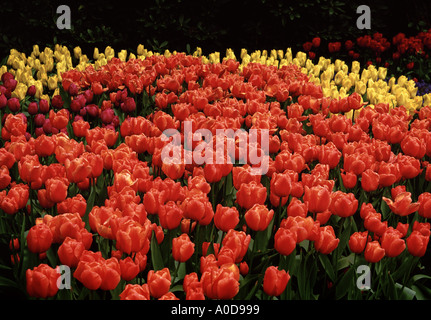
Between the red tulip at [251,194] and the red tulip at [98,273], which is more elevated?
the red tulip at [251,194]

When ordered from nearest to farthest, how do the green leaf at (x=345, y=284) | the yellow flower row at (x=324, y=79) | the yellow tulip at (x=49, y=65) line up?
the green leaf at (x=345, y=284) → the yellow flower row at (x=324, y=79) → the yellow tulip at (x=49, y=65)

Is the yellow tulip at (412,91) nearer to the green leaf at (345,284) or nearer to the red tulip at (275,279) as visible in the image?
the green leaf at (345,284)

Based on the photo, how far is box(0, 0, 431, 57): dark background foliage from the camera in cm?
874

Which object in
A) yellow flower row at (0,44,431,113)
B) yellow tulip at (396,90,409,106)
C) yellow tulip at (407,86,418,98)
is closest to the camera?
yellow tulip at (396,90,409,106)

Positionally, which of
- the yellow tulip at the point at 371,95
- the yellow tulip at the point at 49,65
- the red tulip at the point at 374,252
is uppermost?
the yellow tulip at the point at 49,65

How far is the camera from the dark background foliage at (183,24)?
28.7 ft

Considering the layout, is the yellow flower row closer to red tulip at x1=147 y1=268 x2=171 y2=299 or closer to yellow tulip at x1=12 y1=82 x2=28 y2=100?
yellow tulip at x1=12 y1=82 x2=28 y2=100

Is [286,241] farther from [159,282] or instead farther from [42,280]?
[42,280]

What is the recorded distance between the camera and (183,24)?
8.91 metres

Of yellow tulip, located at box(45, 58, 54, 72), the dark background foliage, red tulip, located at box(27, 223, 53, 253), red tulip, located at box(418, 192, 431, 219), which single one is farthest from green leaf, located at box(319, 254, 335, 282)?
the dark background foliage

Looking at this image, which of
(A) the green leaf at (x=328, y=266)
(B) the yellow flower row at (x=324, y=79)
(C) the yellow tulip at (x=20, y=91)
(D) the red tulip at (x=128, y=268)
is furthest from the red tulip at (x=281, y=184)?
(C) the yellow tulip at (x=20, y=91)

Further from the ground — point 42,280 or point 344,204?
point 344,204

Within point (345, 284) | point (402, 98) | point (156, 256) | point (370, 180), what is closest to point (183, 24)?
point (402, 98)

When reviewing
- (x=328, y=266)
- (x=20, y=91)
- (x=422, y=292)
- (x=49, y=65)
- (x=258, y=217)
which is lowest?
(x=422, y=292)
